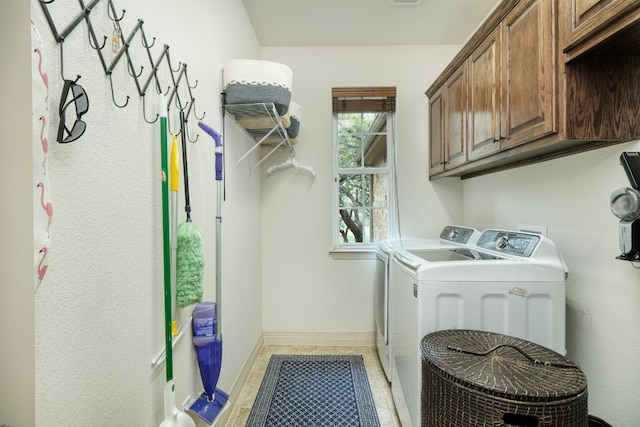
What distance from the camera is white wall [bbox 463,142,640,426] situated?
121 cm

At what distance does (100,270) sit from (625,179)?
1.89 metres

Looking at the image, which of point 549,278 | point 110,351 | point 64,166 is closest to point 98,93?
point 64,166

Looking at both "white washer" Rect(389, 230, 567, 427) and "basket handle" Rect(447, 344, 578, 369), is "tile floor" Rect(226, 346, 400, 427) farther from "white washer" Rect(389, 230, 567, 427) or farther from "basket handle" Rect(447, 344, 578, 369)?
"basket handle" Rect(447, 344, 578, 369)

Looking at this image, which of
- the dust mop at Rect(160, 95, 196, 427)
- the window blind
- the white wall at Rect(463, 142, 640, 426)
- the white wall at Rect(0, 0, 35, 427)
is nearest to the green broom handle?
the dust mop at Rect(160, 95, 196, 427)

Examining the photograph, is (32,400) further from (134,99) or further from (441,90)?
(441,90)

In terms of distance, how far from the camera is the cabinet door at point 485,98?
1596 millimetres

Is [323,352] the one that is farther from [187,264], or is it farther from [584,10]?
[584,10]

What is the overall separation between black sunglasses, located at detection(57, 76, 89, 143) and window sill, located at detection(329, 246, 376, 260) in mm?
2260

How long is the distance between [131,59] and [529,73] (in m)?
1.59

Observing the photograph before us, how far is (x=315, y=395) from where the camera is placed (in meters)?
1.98

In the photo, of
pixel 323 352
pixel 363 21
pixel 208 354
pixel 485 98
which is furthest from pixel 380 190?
pixel 208 354

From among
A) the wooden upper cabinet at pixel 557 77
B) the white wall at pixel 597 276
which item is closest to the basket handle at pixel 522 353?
the white wall at pixel 597 276

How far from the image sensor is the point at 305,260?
9.16 ft

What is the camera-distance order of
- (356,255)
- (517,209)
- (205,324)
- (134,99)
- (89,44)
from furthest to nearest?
1. (356,255)
2. (517,209)
3. (205,324)
4. (134,99)
5. (89,44)
